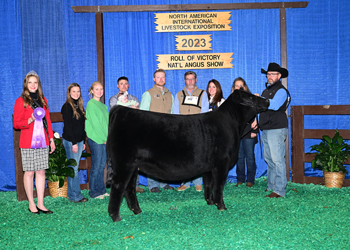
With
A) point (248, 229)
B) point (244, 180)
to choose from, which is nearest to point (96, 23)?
point (244, 180)

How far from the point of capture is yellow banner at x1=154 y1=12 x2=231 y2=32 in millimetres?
5930

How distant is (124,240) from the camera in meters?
2.94

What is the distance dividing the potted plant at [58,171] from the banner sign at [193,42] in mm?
3043

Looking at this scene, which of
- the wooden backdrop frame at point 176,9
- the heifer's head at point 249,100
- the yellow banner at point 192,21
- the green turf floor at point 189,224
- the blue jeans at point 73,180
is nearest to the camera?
the green turf floor at point 189,224

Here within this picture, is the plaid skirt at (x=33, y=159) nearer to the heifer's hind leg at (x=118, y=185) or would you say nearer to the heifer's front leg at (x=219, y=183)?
the heifer's hind leg at (x=118, y=185)

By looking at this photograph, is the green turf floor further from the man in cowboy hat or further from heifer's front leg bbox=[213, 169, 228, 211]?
the man in cowboy hat

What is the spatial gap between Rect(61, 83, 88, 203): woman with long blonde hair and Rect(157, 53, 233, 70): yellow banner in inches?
77.4

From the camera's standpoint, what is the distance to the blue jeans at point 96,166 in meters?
4.86

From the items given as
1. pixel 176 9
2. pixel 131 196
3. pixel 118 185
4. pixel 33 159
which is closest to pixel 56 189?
pixel 33 159

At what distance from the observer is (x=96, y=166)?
4902 millimetres

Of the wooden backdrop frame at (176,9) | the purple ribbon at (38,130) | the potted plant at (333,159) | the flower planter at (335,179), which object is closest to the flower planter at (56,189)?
the purple ribbon at (38,130)

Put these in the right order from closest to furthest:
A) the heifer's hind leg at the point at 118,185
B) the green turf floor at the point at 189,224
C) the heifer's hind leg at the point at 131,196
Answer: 1. the green turf floor at the point at 189,224
2. the heifer's hind leg at the point at 118,185
3. the heifer's hind leg at the point at 131,196

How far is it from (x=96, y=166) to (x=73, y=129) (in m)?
0.73

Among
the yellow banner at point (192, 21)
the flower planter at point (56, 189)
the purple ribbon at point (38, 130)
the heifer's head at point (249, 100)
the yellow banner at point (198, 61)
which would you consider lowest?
the flower planter at point (56, 189)
